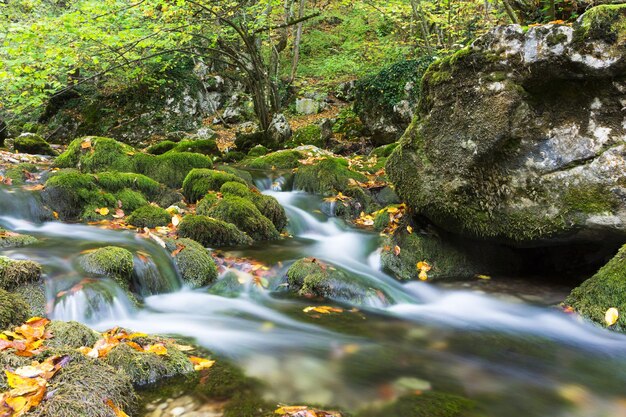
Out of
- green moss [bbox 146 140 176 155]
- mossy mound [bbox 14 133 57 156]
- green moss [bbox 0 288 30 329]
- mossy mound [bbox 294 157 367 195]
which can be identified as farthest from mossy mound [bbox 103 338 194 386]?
mossy mound [bbox 14 133 57 156]

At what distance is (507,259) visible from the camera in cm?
595

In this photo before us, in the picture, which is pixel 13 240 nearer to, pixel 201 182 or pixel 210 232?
pixel 210 232

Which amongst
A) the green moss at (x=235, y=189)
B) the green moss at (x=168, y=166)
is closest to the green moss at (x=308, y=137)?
the green moss at (x=168, y=166)

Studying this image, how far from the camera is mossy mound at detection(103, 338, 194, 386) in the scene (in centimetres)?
263

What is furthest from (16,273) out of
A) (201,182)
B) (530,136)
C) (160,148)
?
(160,148)

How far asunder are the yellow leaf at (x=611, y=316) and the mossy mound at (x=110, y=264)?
4420 millimetres

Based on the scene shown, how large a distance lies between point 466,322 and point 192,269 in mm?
2978

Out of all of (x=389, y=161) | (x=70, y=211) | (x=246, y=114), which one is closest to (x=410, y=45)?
(x=246, y=114)

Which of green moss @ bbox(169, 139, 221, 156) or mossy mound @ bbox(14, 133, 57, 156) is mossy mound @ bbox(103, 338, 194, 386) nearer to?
green moss @ bbox(169, 139, 221, 156)

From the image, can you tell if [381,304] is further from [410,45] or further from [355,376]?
[410,45]

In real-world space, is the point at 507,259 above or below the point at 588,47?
below

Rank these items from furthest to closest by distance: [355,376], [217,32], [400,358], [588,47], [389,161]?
[217,32]
[389,161]
[588,47]
[400,358]
[355,376]

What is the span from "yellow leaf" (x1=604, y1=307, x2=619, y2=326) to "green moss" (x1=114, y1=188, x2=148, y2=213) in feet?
21.5

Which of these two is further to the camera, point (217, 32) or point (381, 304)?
point (217, 32)
